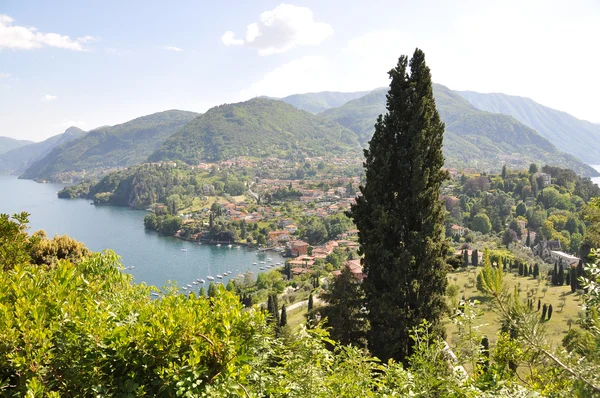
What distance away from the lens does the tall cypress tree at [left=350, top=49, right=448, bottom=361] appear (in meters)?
7.92

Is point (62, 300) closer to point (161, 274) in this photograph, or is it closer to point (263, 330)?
point (263, 330)

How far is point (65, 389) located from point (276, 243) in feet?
185

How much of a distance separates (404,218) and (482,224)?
5182cm

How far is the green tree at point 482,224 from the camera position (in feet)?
176

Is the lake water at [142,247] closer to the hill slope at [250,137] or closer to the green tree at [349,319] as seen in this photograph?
the green tree at [349,319]

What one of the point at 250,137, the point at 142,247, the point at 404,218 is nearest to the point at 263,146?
the point at 250,137

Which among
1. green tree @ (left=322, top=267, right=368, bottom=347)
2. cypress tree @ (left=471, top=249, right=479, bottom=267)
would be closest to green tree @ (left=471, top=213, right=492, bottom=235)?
cypress tree @ (left=471, top=249, right=479, bottom=267)

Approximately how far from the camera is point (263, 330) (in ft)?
8.77

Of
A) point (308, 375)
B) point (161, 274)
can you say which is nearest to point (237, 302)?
point (308, 375)

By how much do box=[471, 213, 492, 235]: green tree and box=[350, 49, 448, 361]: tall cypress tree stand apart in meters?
50.8

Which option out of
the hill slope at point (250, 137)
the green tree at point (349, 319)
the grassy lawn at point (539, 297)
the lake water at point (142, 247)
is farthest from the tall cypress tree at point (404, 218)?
the hill slope at point (250, 137)

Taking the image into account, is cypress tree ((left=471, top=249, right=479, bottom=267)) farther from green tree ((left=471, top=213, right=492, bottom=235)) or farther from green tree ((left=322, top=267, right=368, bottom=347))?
green tree ((left=322, top=267, right=368, bottom=347))

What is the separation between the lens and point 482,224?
53.9 metres

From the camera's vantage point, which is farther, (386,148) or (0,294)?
(386,148)
